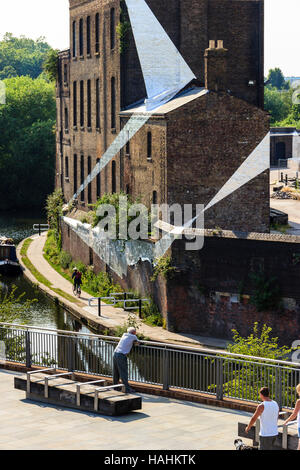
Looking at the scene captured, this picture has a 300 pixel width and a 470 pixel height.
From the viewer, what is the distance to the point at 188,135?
3603cm

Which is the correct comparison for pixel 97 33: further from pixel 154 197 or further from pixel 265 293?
pixel 265 293

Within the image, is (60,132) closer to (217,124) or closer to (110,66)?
(110,66)

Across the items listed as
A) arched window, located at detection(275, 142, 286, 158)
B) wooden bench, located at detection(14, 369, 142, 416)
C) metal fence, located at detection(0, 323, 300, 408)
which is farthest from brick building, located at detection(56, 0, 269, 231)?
arched window, located at detection(275, 142, 286, 158)

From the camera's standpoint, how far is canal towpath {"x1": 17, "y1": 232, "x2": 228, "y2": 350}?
31.6 m

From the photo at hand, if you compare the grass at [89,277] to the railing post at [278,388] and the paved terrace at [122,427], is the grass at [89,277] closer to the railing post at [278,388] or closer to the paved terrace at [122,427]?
the paved terrace at [122,427]

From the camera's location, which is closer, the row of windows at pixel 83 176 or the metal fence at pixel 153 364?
the metal fence at pixel 153 364

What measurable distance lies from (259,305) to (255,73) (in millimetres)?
17465

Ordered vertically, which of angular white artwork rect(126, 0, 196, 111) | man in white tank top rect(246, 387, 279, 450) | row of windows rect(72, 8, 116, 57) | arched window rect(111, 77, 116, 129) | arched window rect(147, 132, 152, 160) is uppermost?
row of windows rect(72, 8, 116, 57)

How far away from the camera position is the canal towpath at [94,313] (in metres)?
31.6

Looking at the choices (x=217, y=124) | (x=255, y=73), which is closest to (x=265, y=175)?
(x=217, y=124)

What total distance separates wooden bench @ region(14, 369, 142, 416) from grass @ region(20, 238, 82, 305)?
2102 centimetres

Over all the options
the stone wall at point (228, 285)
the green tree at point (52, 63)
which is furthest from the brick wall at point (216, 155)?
the green tree at point (52, 63)

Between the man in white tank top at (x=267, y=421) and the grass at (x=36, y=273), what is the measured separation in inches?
1015

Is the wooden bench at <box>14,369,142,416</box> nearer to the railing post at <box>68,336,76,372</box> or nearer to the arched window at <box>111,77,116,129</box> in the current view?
the railing post at <box>68,336,76,372</box>
